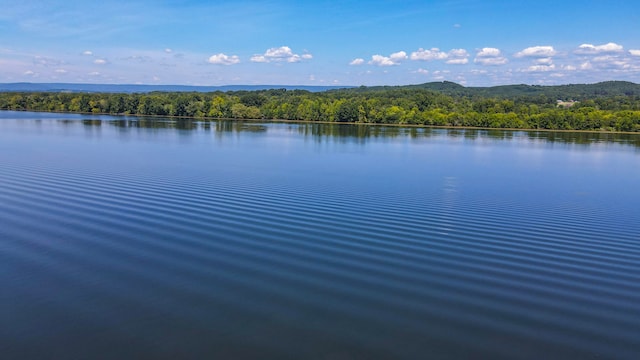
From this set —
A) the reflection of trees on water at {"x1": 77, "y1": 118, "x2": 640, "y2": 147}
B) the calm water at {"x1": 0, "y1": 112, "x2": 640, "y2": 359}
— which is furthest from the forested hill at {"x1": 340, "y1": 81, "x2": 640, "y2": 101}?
the calm water at {"x1": 0, "y1": 112, "x2": 640, "y2": 359}

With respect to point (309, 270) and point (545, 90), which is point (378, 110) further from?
point (545, 90)

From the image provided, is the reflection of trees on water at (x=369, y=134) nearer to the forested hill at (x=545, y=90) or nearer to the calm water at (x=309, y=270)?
the calm water at (x=309, y=270)

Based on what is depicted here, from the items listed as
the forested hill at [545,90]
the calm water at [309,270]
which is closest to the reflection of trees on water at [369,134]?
the calm water at [309,270]

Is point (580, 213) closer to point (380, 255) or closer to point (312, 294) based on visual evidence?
point (380, 255)

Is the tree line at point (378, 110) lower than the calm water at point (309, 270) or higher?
higher

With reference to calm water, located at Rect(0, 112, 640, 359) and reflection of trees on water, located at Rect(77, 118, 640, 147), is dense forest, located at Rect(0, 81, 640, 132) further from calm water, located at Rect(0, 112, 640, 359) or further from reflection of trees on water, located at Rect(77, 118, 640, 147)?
calm water, located at Rect(0, 112, 640, 359)

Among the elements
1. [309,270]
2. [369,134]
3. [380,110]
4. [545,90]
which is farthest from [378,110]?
[545,90]
